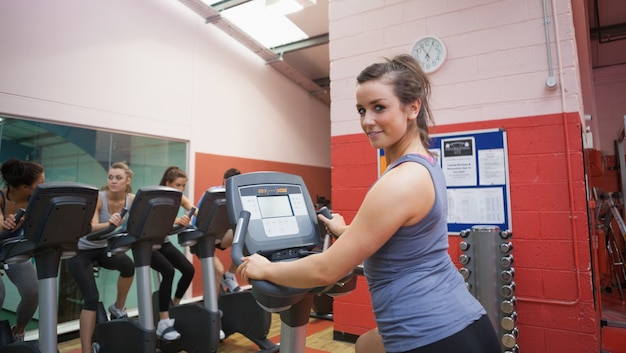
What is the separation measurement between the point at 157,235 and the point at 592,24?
705 cm

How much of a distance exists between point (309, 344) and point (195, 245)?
130cm

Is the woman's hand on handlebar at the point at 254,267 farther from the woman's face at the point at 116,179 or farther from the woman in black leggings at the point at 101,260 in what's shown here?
the woman's face at the point at 116,179

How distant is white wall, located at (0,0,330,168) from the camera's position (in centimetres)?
352

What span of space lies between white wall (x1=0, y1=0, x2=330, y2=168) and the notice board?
10.6ft

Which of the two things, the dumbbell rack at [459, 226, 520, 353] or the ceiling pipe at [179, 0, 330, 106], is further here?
the ceiling pipe at [179, 0, 330, 106]

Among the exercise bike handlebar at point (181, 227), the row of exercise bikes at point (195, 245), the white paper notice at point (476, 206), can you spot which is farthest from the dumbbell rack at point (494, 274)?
the exercise bike handlebar at point (181, 227)

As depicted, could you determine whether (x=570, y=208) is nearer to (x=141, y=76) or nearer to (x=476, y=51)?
(x=476, y=51)

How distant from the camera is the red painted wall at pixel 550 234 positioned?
8.46ft

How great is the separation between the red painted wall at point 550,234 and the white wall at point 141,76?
3.55m

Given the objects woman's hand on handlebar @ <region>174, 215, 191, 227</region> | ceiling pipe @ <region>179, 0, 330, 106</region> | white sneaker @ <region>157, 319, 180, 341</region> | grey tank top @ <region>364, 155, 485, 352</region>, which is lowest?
white sneaker @ <region>157, 319, 180, 341</region>

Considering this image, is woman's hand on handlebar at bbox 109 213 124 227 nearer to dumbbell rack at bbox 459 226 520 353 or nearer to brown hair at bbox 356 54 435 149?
brown hair at bbox 356 54 435 149

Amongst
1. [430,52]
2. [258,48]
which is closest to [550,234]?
[430,52]

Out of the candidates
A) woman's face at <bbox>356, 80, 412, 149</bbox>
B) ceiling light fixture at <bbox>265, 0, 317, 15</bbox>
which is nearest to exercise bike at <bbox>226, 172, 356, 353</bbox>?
woman's face at <bbox>356, 80, 412, 149</bbox>

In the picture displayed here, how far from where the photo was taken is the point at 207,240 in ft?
10.1
